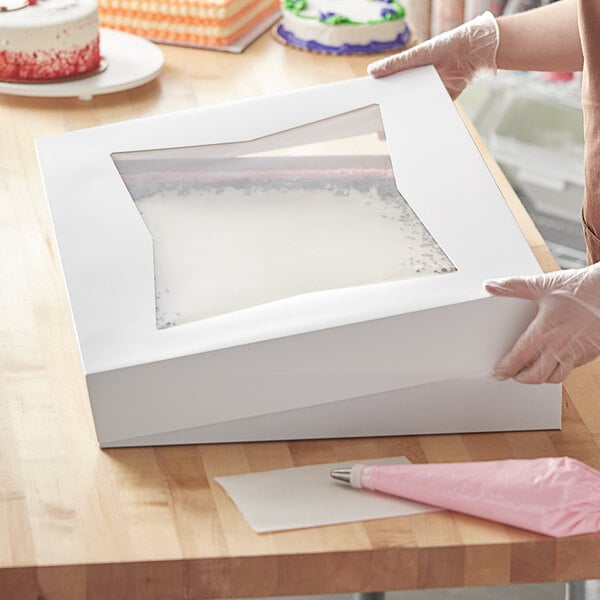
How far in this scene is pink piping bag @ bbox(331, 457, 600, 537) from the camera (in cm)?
99

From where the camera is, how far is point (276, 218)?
1.26 m

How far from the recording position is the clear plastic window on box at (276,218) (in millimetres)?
1126

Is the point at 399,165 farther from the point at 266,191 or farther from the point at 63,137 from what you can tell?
the point at 63,137

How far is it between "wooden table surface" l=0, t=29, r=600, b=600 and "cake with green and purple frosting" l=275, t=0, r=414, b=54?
3.20 feet

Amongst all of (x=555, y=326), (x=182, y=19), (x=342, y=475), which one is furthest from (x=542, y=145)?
(x=342, y=475)

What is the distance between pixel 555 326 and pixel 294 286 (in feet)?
0.85

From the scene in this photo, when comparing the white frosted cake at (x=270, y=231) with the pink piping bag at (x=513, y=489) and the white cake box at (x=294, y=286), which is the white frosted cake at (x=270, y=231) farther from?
the pink piping bag at (x=513, y=489)

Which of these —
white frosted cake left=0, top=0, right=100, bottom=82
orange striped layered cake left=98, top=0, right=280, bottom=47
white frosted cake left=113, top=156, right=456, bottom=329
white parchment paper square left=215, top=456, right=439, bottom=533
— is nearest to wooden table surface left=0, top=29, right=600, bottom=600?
white parchment paper square left=215, top=456, right=439, bottom=533

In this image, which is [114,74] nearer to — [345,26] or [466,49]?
[345,26]

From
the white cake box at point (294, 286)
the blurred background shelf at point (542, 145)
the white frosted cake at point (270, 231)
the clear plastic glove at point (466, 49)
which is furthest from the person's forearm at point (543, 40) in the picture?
the blurred background shelf at point (542, 145)

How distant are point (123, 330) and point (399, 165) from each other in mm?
410

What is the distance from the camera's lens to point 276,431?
1105 mm

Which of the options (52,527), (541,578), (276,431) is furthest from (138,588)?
(541,578)

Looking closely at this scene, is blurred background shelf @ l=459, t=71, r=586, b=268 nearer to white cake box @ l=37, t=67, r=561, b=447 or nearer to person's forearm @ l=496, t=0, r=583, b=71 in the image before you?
person's forearm @ l=496, t=0, r=583, b=71
